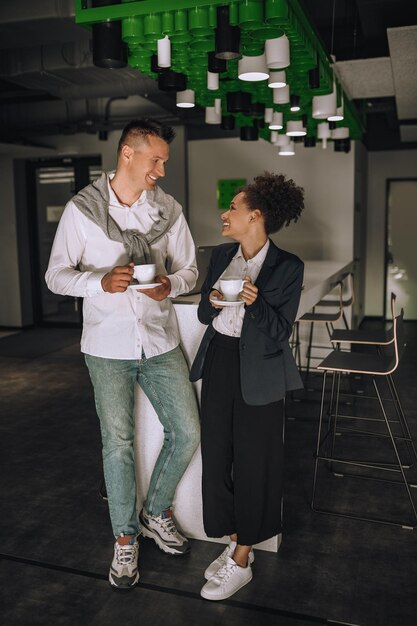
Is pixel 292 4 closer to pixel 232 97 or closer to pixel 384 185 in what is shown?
pixel 232 97

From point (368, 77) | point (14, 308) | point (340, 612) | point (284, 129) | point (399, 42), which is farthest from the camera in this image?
point (14, 308)

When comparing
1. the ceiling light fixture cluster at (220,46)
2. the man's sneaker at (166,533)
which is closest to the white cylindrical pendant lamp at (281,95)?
the ceiling light fixture cluster at (220,46)

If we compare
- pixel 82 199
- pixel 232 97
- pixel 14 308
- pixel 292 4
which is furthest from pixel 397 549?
pixel 14 308

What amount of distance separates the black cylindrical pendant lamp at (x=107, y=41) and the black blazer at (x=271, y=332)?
1.15 m

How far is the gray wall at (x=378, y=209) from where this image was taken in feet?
28.6

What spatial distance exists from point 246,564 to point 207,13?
2.30m

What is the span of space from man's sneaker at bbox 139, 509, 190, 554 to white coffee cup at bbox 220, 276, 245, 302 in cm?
114

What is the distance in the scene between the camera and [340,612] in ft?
7.09

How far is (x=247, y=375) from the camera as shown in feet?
7.04

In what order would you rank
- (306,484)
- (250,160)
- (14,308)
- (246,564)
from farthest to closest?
(14,308) < (250,160) < (306,484) < (246,564)

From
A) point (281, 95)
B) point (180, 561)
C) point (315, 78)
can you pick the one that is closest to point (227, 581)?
point (180, 561)

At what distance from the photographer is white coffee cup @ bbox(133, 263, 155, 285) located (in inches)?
82.3

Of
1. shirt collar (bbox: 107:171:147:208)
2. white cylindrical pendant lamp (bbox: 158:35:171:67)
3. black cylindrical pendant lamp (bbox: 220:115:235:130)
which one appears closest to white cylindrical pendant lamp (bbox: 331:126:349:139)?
black cylindrical pendant lamp (bbox: 220:115:235:130)

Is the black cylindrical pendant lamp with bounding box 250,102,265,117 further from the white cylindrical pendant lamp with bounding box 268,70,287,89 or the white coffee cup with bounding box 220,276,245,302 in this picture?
the white coffee cup with bounding box 220,276,245,302
